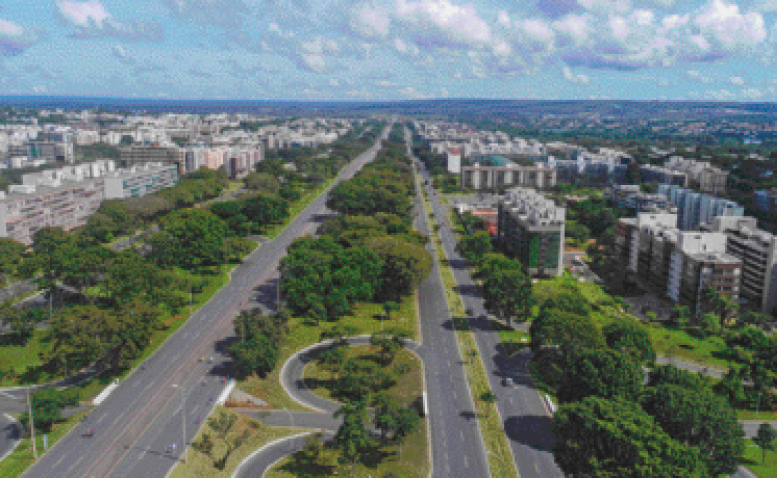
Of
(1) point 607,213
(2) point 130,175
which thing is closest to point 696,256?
(1) point 607,213

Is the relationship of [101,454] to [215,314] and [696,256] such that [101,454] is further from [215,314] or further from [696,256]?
[696,256]

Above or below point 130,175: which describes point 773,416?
below

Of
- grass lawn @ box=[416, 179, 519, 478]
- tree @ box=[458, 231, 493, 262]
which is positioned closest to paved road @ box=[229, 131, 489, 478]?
grass lawn @ box=[416, 179, 519, 478]

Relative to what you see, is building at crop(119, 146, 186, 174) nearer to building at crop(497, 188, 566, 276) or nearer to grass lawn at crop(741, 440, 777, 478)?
building at crop(497, 188, 566, 276)

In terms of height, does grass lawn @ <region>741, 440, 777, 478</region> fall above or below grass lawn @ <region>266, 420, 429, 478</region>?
below

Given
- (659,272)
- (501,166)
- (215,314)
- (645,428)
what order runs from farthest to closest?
(501,166) → (659,272) → (215,314) → (645,428)

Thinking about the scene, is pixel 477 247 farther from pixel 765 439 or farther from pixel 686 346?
pixel 765 439
